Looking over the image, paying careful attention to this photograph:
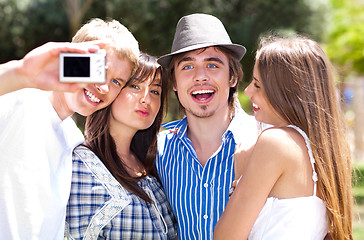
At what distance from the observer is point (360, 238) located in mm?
7062

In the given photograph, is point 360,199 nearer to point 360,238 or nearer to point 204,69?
point 360,238

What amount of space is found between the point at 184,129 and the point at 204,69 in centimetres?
50

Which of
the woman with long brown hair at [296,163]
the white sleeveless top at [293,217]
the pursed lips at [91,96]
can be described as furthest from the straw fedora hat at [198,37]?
the white sleeveless top at [293,217]

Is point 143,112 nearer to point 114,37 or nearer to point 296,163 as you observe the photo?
point 114,37

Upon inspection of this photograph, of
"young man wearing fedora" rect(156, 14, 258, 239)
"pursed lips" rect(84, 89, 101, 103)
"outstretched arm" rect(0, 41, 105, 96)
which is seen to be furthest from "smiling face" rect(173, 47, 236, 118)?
"outstretched arm" rect(0, 41, 105, 96)

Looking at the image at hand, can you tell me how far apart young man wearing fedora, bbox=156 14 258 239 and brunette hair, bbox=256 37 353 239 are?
2.37ft

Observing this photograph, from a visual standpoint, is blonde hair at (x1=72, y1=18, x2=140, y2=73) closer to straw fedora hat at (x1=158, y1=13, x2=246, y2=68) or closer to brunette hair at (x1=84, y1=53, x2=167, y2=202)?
brunette hair at (x1=84, y1=53, x2=167, y2=202)

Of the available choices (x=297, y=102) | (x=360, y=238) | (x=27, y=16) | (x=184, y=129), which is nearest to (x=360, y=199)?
(x=360, y=238)

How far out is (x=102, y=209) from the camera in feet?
9.83

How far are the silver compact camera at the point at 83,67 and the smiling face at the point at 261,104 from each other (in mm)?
1011

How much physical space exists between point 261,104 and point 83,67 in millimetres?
1125

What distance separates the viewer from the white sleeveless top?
8.21ft

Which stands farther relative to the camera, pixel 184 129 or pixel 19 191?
pixel 184 129

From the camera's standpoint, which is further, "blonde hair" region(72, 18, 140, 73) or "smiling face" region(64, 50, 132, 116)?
"blonde hair" region(72, 18, 140, 73)
